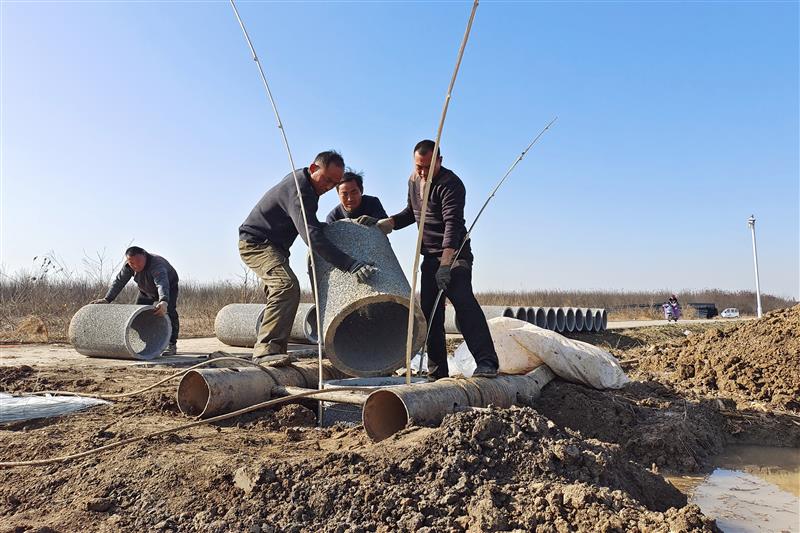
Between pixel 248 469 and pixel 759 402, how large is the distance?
454 centimetres

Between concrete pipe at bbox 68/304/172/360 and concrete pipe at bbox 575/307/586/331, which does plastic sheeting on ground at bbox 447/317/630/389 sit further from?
concrete pipe at bbox 575/307/586/331

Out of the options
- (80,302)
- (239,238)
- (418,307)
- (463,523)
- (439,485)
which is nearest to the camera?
(463,523)

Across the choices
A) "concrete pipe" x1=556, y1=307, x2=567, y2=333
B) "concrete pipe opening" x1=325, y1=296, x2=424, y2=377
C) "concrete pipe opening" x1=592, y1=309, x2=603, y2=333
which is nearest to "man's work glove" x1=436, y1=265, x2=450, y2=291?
"concrete pipe opening" x1=325, y1=296, x2=424, y2=377

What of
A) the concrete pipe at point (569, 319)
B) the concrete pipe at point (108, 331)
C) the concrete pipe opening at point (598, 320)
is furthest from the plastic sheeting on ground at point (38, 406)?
the concrete pipe opening at point (598, 320)

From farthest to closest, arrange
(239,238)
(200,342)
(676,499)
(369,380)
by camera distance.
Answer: (200,342) < (239,238) < (369,380) < (676,499)

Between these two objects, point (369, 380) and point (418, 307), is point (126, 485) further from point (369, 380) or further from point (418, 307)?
point (418, 307)

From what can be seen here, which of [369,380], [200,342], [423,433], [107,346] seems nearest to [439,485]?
[423,433]

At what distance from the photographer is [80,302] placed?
15945 millimetres

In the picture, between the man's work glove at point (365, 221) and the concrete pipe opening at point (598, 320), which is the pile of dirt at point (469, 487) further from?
the concrete pipe opening at point (598, 320)

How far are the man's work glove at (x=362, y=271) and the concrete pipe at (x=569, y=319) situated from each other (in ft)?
37.8

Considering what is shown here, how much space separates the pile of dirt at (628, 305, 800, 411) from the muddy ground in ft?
6.37

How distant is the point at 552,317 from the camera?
14195 millimetres

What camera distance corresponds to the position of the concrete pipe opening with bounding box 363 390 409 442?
2.96 metres

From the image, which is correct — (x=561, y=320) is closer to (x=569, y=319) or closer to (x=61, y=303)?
(x=569, y=319)
